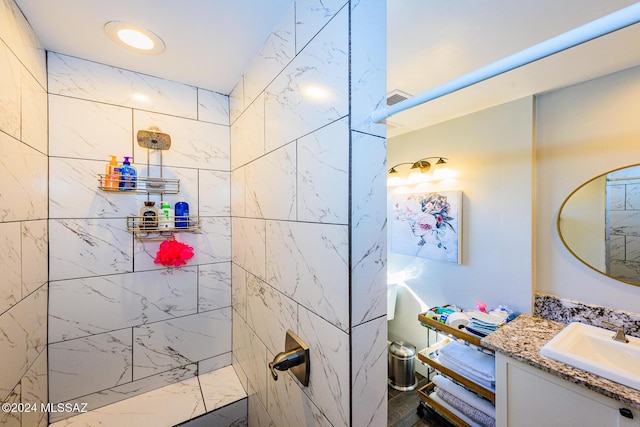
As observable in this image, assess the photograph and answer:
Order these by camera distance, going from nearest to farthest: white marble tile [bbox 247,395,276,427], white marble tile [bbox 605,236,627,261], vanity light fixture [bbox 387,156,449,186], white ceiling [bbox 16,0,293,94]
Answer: white ceiling [bbox 16,0,293,94], white marble tile [bbox 247,395,276,427], white marble tile [bbox 605,236,627,261], vanity light fixture [bbox 387,156,449,186]

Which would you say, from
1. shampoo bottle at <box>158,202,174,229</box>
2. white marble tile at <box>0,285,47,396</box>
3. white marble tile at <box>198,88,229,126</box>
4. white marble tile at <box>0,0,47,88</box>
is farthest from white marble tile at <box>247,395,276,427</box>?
white marble tile at <box>0,0,47,88</box>

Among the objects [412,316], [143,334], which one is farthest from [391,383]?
[143,334]

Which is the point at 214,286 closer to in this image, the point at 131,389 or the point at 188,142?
the point at 131,389

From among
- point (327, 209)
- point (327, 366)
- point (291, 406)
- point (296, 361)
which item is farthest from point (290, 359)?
point (327, 209)

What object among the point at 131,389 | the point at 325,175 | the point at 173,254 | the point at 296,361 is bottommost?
the point at 131,389

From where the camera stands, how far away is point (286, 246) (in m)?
0.97

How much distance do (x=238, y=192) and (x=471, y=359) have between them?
1895 mm

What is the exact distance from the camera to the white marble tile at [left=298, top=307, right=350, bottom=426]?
691mm

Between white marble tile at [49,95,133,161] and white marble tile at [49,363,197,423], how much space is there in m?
1.24

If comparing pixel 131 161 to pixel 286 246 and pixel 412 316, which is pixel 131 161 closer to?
Result: pixel 286 246

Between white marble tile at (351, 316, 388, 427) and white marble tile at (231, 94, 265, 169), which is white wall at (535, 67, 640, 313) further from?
white marble tile at (231, 94, 265, 169)

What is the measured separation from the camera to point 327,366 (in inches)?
29.8

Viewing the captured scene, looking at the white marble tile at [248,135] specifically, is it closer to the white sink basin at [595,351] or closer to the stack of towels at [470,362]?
the white sink basin at [595,351]

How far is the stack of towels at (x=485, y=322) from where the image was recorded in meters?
1.58
